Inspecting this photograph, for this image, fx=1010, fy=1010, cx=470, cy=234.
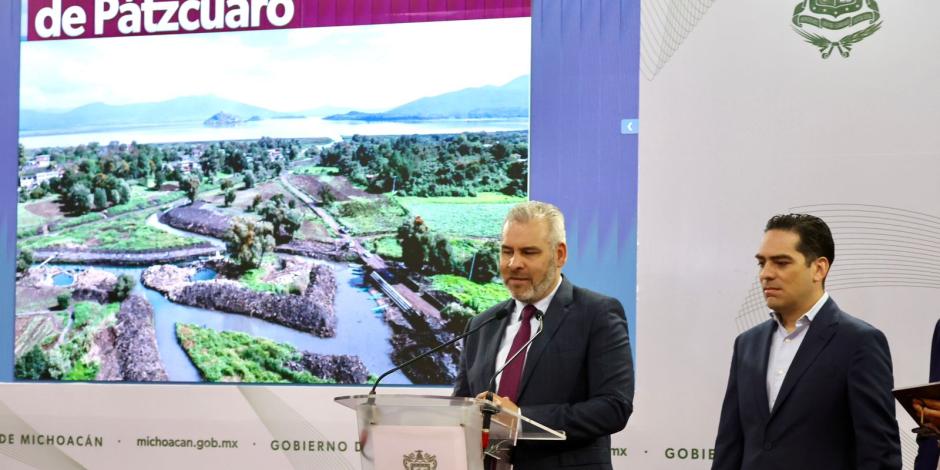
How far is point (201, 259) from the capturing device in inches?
204

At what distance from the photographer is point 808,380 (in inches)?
115

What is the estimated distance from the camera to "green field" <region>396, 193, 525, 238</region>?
488 cm

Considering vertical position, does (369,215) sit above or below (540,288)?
above

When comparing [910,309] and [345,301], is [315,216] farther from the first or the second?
[910,309]

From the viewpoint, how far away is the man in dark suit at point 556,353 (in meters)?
2.81

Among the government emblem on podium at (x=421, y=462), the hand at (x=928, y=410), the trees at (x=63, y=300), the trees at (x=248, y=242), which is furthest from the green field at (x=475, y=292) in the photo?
the government emblem on podium at (x=421, y=462)

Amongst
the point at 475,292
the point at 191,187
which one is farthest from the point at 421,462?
the point at 191,187

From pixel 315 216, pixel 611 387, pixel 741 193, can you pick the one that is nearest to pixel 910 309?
pixel 741 193

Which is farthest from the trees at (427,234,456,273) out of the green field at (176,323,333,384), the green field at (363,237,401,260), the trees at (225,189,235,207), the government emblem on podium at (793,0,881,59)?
the government emblem on podium at (793,0,881,59)

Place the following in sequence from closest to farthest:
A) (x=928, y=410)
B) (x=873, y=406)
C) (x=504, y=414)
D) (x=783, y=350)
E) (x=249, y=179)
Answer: (x=504, y=414)
(x=928, y=410)
(x=873, y=406)
(x=783, y=350)
(x=249, y=179)

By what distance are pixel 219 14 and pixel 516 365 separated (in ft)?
10.1

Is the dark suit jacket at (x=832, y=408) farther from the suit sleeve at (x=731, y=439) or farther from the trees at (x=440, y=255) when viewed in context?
the trees at (x=440, y=255)

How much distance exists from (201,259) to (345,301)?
2.65 ft

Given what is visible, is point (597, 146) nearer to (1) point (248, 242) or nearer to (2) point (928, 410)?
(1) point (248, 242)
